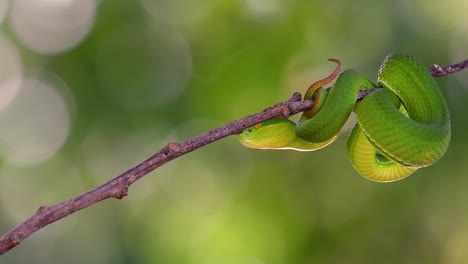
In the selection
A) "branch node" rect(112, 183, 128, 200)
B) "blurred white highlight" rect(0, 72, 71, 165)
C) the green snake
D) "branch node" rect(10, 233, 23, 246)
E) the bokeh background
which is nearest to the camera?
"branch node" rect(10, 233, 23, 246)

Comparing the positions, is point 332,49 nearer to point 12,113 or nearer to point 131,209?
point 131,209

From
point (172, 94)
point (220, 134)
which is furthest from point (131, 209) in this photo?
point (220, 134)

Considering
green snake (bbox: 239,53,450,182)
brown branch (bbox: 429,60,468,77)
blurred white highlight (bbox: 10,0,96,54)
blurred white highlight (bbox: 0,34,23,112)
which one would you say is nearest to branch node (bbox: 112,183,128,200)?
green snake (bbox: 239,53,450,182)

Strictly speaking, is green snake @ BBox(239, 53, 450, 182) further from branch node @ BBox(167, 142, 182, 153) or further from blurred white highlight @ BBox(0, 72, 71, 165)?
blurred white highlight @ BBox(0, 72, 71, 165)

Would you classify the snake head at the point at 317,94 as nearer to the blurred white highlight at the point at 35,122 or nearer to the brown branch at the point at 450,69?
the brown branch at the point at 450,69

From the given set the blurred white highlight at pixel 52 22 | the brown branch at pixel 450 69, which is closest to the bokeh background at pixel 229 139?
the blurred white highlight at pixel 52 22
